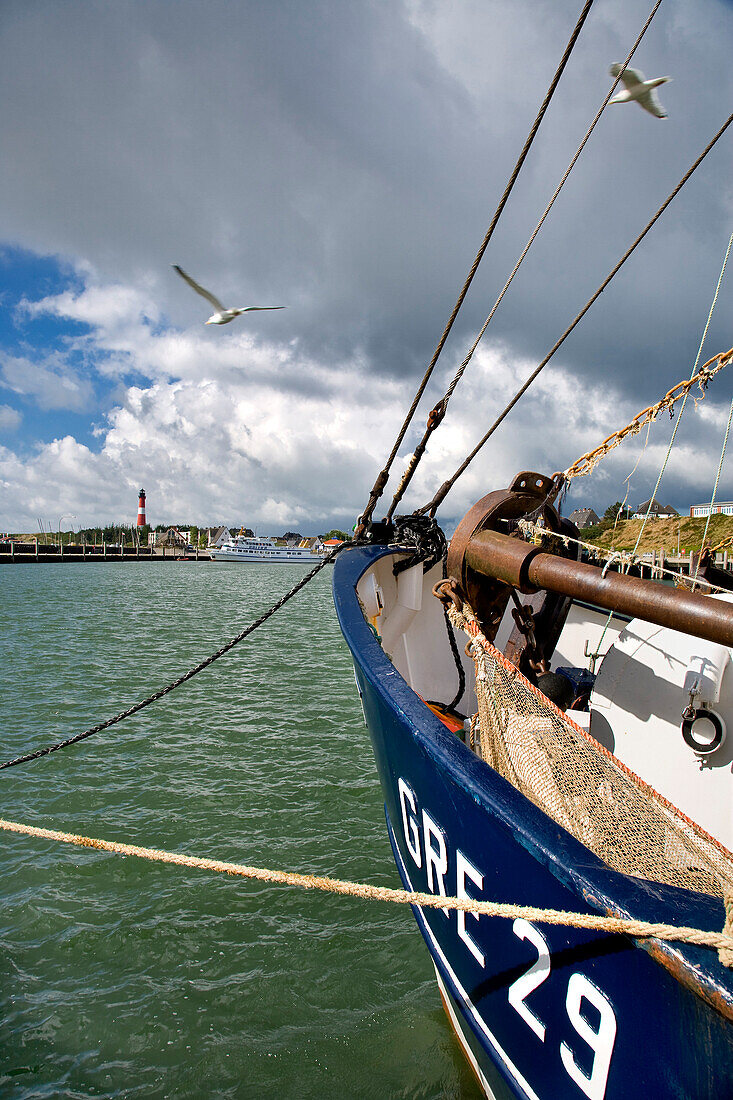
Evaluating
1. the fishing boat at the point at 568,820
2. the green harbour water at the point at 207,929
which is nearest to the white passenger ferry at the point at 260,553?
the green harbour water at the point at 207,929

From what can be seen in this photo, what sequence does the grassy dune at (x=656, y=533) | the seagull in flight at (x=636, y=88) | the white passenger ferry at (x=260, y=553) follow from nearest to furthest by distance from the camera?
the seagull in flight at (x=636, y=88) < the grassy dune at (x=656, y=533) < the white passenger ferry at (x=260, y=553)

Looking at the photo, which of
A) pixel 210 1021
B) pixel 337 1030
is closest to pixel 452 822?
pixel 337 1030

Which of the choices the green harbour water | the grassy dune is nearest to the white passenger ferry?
the grassy dune

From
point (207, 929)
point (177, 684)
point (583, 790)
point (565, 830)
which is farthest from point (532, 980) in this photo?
point (177, 684)

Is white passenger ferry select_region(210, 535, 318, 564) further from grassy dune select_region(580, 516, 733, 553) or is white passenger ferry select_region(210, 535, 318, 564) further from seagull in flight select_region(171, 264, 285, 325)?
seagull in flight select_region(171, 264, 285, 325)

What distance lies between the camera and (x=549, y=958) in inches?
57.4

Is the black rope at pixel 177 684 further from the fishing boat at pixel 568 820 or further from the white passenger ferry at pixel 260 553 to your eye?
the white passenger ferry at pixel 260 553

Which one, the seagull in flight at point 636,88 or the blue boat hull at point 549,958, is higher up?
the seagull in flight at point 636,88

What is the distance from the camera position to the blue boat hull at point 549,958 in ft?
3.65

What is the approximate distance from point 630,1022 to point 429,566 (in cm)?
523

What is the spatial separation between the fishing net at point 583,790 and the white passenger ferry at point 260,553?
94.3 meters

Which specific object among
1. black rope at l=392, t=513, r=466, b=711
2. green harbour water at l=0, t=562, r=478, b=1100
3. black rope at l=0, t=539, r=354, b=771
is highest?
black rope at l=392, t=513, r=466, b=711

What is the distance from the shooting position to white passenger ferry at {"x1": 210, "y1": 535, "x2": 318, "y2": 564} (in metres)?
97.9

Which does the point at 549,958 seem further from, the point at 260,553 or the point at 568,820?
the point at 260,553
